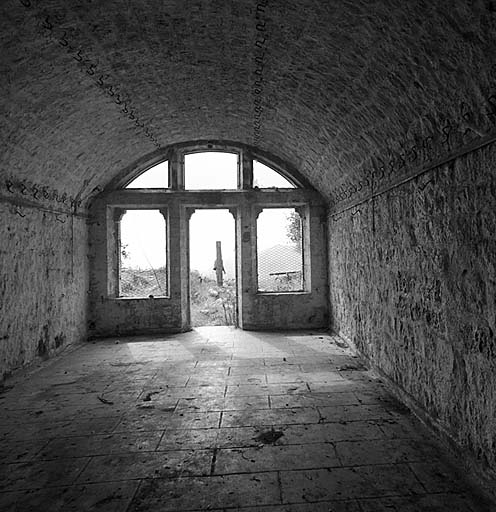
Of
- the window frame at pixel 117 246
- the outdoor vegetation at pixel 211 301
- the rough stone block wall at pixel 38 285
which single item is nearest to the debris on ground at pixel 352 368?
the window frame at pixel 117 246

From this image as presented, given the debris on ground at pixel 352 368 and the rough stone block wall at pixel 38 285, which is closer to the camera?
the rough stone block wall at pixel 38 285

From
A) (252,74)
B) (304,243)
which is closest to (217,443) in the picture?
(252,74)

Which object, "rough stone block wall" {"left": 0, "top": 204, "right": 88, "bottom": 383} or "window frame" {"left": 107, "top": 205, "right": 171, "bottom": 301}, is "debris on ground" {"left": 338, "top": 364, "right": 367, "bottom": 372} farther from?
"rough stone block wall" {"left": 0, "top": 204, "right": 88, "bottom": 383}

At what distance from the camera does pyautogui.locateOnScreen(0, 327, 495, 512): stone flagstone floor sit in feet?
9.98

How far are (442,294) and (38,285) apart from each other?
6154 mm

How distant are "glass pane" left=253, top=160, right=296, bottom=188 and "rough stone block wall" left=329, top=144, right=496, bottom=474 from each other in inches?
161

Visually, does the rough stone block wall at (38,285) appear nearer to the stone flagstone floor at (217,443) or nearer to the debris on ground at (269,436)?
the stone flagstone floor at (217,443)

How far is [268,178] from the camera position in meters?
10.3

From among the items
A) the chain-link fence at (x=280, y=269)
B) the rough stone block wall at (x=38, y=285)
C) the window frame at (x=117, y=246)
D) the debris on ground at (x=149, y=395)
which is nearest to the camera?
the debris on ground at (x=149, y=395)

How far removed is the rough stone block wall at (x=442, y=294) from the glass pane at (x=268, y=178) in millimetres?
4101

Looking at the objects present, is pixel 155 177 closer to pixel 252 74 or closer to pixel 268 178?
pixel 268 178

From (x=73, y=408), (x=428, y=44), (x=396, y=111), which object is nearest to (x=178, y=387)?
Answer: (x=73, y=408)

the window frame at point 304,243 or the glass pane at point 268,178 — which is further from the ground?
the glass pane at point 268,178

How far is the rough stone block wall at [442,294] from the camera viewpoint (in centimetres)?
316
